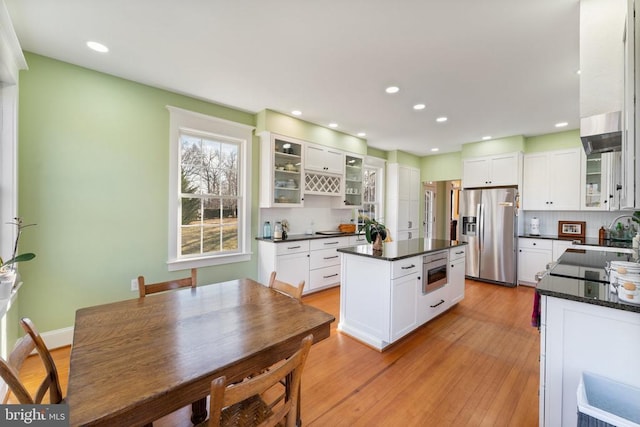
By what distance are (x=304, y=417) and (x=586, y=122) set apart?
2.51m

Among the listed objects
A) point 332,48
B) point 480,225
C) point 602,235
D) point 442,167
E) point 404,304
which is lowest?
point 404,304

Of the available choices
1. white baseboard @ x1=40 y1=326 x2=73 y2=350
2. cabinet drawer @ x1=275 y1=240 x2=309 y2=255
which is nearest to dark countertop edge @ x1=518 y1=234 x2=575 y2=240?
cabinet drawer @ x1=275 y1=240 x2=309 y2=255

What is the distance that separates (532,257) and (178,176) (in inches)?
225

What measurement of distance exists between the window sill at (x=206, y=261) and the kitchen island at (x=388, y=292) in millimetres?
1674

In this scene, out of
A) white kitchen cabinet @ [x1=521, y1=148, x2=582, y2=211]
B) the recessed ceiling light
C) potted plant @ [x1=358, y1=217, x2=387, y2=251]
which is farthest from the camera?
white kitchen cabinet @ [x1=521, y1=148, x2=582, y2=211]

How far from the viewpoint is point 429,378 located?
2.13 m

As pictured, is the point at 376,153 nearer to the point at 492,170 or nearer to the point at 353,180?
the point at 353,180

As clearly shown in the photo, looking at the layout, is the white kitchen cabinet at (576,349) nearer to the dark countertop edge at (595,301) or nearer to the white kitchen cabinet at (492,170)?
the dark countertop edge at (595,301)

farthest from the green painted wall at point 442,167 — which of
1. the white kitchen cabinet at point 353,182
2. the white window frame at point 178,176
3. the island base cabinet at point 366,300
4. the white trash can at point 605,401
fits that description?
the white trash can at point 605,401

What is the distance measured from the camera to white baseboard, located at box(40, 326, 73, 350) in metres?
2.49

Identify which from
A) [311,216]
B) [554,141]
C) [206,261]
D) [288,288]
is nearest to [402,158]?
[554,141]

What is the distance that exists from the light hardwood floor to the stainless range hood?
1808 mm

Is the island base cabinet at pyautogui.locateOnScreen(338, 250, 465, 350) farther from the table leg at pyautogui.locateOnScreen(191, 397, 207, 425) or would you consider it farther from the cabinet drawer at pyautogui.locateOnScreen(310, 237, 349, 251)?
the table leg at pyautogui.locateOnScreen(191, 397, 207, 425)

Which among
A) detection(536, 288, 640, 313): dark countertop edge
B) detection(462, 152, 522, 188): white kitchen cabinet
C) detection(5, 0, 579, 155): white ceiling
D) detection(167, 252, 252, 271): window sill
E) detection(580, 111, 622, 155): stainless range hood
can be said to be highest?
detection(5, 0, 579, 155): white ceiling
